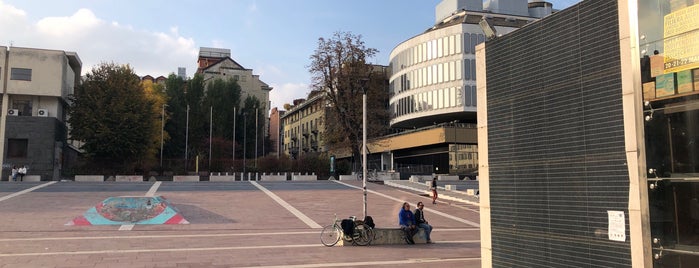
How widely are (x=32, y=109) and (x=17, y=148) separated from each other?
381 centimetres

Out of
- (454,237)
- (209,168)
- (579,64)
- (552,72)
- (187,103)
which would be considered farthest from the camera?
(187,103)

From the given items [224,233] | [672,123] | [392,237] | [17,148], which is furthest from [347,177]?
[672,123]

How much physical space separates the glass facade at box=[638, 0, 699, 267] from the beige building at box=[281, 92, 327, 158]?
7851 cm

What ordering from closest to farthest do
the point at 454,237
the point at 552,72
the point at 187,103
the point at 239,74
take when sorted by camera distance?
the point at 552,72
the point at 454,237
the point at 187,103
the point at 239,74

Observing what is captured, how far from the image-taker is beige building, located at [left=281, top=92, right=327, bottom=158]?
90.9 metres

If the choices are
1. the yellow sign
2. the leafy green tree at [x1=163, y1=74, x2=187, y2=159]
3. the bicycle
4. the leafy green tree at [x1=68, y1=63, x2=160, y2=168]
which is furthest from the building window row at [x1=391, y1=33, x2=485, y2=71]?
the yellow sign

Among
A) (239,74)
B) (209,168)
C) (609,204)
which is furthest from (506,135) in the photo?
(239,74)

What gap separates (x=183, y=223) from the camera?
1972 centimetres

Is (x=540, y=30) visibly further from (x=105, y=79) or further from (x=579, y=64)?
(x=105, y=79)

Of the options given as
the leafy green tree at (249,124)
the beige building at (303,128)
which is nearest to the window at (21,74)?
the leafy green tree at (249,124)

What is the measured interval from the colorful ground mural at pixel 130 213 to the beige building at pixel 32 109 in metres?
32.4

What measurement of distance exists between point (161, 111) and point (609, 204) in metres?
66.4

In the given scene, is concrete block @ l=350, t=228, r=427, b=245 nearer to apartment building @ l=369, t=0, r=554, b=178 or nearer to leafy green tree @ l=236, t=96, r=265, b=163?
apartment building @ l=369, t=0, r=554, b=178

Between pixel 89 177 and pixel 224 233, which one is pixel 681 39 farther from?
pixel 89 177
